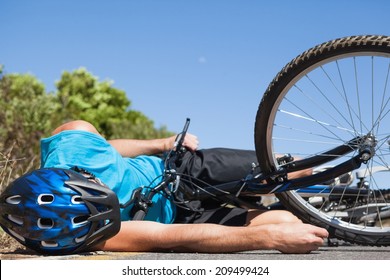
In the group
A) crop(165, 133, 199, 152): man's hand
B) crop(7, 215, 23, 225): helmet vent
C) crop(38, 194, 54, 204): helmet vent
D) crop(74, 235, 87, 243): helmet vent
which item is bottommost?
crop(74, 235, 87, 243): helmet vent

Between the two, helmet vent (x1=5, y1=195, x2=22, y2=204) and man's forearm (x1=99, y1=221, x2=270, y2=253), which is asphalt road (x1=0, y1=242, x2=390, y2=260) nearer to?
man's forearm (x1=99, y1=221, x2=270, y2=253)

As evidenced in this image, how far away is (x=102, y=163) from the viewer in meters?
4.30

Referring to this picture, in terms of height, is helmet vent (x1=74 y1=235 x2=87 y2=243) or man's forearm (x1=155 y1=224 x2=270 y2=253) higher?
man's forearm (x1=155 y1=224 x2=270 y2=253)

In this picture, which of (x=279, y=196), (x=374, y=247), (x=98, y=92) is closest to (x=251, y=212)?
(x=279, y=196)

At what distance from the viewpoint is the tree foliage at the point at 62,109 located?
1074cm

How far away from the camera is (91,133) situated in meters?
4.43

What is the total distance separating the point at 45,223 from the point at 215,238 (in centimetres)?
100

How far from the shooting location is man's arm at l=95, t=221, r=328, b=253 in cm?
358

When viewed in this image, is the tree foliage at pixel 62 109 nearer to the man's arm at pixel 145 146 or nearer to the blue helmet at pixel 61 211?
the man's arm at pixel 145 146

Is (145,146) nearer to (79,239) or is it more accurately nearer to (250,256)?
(79,239)

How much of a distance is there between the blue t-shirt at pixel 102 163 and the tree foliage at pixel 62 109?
3.51m

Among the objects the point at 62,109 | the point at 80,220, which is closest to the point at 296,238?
the point at 80,220

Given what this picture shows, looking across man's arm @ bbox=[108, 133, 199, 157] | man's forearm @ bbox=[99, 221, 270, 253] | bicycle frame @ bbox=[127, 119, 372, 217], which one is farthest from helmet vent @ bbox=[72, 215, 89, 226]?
man's arm @ bbox=[108, 133, 199, 157]

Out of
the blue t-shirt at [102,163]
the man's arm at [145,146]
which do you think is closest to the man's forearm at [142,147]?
the man's arm at [145,146]
